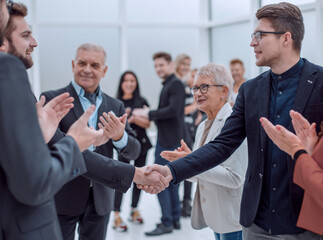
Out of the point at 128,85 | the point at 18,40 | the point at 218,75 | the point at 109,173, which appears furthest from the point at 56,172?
the point at 128,85

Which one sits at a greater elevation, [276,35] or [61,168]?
[276,35]

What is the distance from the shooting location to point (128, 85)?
4.85 metres

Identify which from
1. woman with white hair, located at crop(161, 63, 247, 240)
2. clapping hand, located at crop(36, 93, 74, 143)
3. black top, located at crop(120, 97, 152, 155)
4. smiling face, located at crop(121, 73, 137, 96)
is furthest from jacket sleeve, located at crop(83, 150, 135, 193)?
smiling face, located at crop(121, 73, 137, 96)

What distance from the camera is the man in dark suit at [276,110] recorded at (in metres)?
1.72

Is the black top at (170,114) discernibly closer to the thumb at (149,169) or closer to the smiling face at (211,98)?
the smiling face at (211,98)

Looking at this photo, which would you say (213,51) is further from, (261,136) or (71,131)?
(71,131)

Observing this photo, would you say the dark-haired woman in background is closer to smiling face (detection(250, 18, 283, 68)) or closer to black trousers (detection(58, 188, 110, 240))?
black trousers (detection(58, 188, 110, 240))

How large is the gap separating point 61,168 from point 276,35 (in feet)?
3.94

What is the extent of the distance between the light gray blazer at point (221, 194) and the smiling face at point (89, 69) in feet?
2.71

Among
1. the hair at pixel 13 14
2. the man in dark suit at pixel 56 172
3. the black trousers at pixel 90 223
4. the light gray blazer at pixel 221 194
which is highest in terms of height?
the hair at pixel 13 14

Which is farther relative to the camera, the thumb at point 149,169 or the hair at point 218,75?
the hair at point 218,75

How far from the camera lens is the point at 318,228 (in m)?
1.51

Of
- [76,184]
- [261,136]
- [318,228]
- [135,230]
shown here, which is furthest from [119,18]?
[318,228]

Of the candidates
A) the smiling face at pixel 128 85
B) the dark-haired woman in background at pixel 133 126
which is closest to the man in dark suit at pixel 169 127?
the dark-haired woman in background at pixel 133 126
